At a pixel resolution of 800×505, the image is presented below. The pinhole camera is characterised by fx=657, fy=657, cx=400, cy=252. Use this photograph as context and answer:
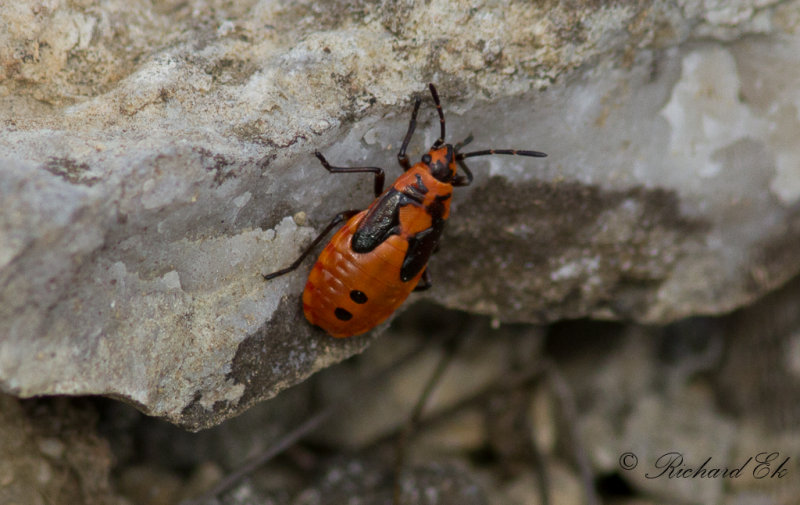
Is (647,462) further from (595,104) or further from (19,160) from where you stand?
(19,160)

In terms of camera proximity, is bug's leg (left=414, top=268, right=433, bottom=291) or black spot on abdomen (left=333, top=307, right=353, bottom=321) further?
bug's leg (left=414, top=268, right=433, bottom=291)

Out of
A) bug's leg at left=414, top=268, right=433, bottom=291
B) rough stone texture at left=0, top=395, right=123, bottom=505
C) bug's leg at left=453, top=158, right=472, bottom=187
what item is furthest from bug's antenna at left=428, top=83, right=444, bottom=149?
rough stone texture at left=0, top=395, right=123, bottom=505

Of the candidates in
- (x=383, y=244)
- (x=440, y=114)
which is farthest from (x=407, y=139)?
(x=383, y=244)

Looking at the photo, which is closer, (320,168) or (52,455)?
(320,168)

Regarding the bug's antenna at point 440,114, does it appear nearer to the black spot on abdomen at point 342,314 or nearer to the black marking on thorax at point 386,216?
the black marking on thorax at point 386,216

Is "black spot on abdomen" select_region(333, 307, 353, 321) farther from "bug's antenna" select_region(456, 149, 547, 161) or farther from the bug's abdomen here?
"bug's antenna" select_region(456, 149, 547, 161)

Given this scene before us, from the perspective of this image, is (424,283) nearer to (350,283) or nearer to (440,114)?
(350,283)

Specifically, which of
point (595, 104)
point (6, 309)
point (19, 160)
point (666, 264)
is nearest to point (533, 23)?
point (595, 104)
